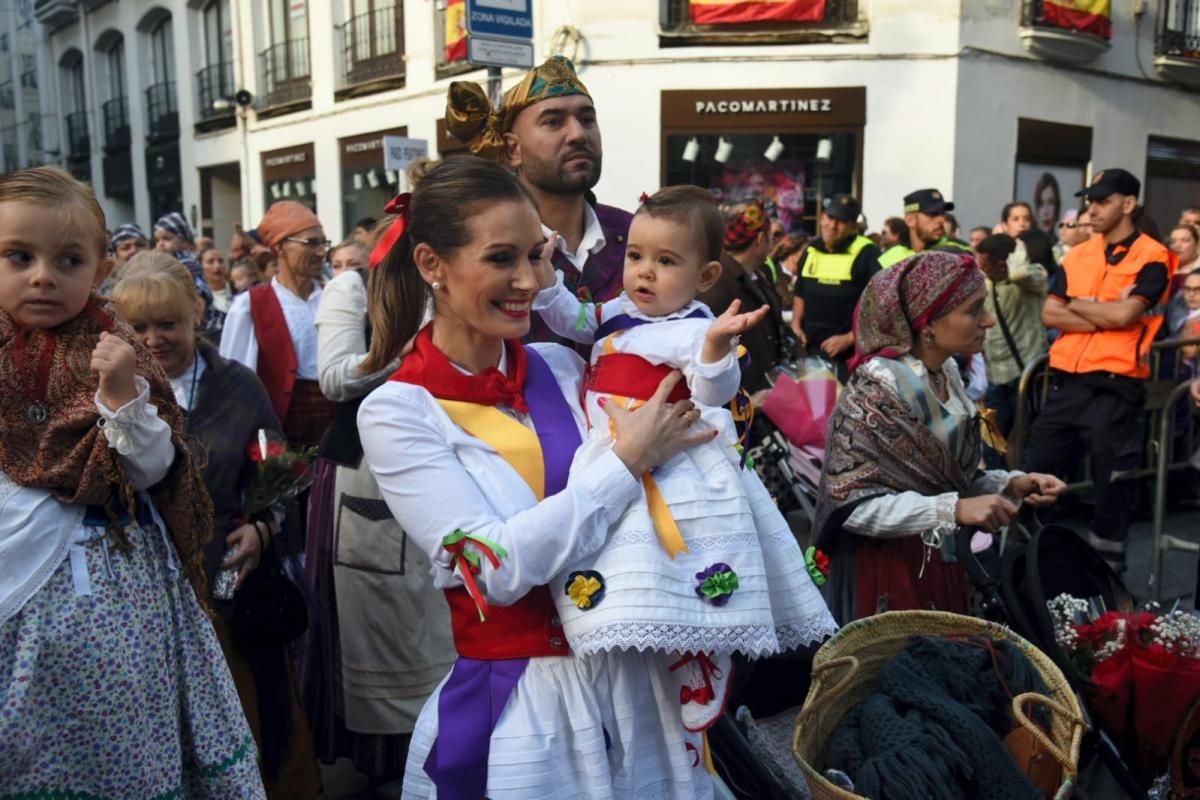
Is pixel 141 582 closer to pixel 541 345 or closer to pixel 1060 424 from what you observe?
pixel 541 345

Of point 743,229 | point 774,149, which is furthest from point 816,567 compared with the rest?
point 774,149

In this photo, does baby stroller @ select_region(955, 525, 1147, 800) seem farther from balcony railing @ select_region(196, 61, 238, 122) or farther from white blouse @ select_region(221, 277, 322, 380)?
balcony railing @ select_region(196, 61, 238, 122)

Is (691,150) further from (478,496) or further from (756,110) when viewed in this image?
(478,496)

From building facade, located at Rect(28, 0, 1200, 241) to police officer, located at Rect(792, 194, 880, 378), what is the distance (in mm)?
6935

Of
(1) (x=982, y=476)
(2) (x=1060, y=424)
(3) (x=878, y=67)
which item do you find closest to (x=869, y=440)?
(1) (x=982, y=476)

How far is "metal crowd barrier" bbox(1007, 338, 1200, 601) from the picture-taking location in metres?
4.93

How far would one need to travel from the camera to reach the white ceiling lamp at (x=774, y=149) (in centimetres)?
1477

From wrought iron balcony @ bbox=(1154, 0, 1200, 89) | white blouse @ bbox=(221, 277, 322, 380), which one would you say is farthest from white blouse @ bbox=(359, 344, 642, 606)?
wrought iron balcony @ bbox=(1154, 0, 1200, 89)

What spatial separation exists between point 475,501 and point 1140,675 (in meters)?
2.11

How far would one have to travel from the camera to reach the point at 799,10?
1416 cm

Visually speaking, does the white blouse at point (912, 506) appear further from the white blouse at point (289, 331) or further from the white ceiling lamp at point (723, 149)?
the white ceiling lamp at point (723, 149)

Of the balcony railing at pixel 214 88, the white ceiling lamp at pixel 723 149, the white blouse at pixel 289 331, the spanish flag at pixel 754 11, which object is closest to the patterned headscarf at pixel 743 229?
the white blouse at pixel 289 331

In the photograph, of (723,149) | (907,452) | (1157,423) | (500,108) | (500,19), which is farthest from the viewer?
(723,149)

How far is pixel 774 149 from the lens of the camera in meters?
14.8
